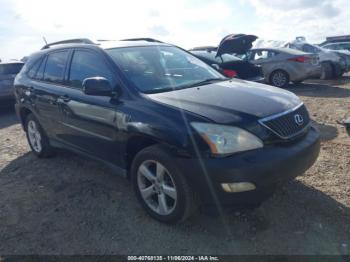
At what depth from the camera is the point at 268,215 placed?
10.5ft

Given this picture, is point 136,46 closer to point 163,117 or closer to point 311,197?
point 163,117

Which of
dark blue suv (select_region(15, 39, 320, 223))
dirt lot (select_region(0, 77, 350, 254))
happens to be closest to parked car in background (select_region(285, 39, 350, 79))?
dirt lot (select_region(0, 77, 350, 254))

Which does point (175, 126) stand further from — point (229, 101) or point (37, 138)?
point (37, 138)

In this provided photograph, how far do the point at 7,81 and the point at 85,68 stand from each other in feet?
22.2

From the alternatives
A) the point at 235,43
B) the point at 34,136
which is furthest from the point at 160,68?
the point at 235,43

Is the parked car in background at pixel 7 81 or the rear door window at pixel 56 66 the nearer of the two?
the rear door window at pixel 56 66

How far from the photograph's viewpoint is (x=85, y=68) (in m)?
3.95

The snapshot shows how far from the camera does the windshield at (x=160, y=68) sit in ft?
11.3

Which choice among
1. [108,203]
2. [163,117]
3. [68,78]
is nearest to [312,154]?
[163,117]

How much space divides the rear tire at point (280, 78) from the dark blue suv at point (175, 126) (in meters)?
7.24

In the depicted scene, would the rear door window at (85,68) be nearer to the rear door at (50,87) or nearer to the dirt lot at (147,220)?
the rear door at (50,87)

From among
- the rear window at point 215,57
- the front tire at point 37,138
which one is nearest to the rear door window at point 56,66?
the front tire at point 37,138

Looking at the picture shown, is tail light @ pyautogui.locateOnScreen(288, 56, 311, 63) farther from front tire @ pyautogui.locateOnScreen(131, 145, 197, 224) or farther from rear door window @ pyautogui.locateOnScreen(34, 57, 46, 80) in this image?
front tire @ pyautogui.locateOnScreen(131, 145, 197, 224)

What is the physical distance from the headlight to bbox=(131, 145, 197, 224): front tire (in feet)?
1.26
